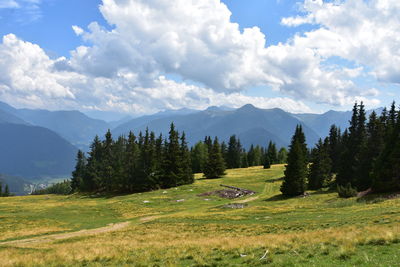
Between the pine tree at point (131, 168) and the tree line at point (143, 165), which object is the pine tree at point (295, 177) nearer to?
the tree line at point (143, 165)

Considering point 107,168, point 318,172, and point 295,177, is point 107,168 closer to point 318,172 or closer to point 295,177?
point 295,177

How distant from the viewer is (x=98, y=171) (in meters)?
97.5

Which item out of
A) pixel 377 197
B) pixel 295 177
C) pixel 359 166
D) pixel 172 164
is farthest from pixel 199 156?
pixel 377 197

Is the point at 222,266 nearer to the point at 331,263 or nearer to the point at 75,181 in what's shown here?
the point at 331,263

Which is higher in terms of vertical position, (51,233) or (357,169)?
(357,169)

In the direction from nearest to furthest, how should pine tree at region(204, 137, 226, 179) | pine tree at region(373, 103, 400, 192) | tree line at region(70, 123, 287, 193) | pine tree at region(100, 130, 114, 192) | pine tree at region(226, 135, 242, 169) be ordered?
pine tree at region(373, 103, 400, 192)
tree line at region(70, 123, 287, 193)
pine tree at region(100, 130, 114, 192)
pine tree at region(204, 137, 226, 179)
pine tree at region(226, 135, 242, 169)

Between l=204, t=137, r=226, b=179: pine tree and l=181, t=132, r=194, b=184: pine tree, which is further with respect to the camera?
l=204, t=137, r=226, b=179: pine tree

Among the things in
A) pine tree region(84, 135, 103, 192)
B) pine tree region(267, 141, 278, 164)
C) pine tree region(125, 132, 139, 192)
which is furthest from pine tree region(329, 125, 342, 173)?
pine tree region(84, 135, 103, 192)

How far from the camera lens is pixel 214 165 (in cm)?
9219

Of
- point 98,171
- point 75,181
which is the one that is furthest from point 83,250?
point 75,181

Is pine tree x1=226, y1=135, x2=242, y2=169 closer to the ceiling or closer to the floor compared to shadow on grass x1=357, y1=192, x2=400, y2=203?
closer to the ceiling

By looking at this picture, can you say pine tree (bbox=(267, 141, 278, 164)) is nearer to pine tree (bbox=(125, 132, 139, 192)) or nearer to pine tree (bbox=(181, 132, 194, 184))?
pine tree (bbox=(181, 132, 194, 184))

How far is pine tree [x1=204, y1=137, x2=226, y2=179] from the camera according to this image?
91.5m

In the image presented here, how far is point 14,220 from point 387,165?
65.0m
